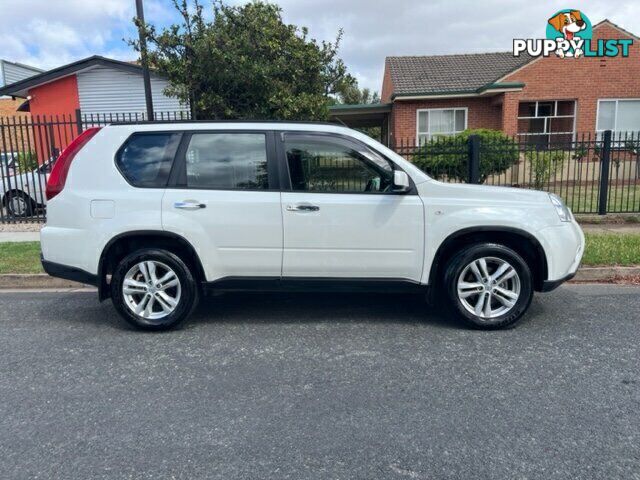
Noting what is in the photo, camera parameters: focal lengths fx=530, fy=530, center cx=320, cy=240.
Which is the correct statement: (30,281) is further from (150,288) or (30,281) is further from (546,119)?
(546,119)

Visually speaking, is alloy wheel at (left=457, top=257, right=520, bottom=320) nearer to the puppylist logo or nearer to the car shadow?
the car shadow

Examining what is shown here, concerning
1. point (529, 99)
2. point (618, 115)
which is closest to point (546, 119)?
point (529, 99)

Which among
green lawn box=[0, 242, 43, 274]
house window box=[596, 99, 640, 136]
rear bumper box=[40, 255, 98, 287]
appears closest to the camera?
rear bumper box=[40, 255, 98, 287]

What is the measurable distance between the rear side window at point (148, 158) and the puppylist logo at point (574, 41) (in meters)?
17.5

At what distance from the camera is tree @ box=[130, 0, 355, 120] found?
9219 mm

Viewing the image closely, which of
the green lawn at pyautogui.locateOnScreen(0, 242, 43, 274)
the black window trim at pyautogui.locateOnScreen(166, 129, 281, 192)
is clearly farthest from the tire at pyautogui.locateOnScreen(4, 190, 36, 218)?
the black window trim at pyautogui.locateOnScreen(166, 129, 281, 192)

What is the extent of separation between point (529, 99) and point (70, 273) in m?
18.0

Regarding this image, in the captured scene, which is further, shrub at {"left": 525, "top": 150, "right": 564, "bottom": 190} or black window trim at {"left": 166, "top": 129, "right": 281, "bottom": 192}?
shrub at {"left": 525, "top": 150, "right": 564, "bottom": 190}

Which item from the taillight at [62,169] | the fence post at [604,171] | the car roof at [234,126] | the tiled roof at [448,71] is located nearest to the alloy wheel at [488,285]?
the car roof at [234,126]

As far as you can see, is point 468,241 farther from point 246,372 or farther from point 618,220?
point 618,220

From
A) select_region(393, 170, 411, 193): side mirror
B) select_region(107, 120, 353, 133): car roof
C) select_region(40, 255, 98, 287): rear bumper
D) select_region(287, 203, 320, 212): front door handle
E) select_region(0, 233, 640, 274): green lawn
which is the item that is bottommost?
select_region(0, 233, 640, 274): green lawn

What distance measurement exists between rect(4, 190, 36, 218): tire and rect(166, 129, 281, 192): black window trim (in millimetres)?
8306

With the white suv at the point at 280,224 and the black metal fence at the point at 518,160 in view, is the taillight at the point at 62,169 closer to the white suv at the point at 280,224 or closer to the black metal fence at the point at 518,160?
the white suv at the point at 280,224

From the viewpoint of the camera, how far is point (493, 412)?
3.31 metres
